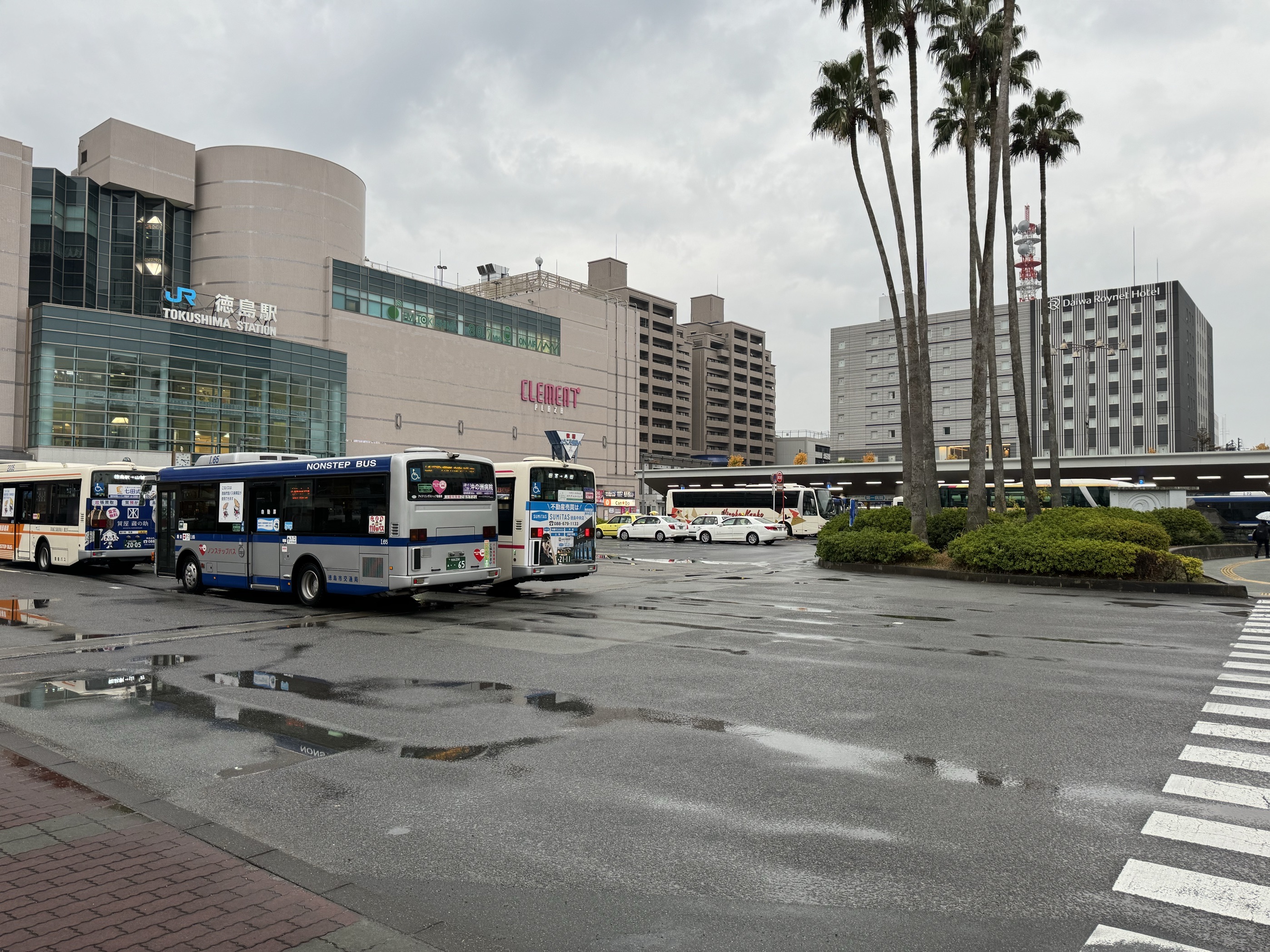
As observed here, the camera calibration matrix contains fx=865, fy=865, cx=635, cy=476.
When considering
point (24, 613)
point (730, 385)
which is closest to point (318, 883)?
point (24, 613)

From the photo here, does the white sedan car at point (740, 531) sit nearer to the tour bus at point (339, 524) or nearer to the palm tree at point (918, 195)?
the palm tree at point (918, 195)

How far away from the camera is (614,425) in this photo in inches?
3880

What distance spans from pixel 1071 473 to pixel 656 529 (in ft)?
108

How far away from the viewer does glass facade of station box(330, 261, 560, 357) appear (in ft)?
222

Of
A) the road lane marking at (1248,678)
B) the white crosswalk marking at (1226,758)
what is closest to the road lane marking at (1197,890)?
the white crosswalk marking at (1226,758)

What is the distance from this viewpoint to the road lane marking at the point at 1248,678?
9.43 metres

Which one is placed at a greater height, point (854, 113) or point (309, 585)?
point (854, 113)

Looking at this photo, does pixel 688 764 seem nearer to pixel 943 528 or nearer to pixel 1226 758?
pixel 1226 758

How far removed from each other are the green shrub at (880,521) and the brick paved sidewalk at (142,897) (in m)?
25.8

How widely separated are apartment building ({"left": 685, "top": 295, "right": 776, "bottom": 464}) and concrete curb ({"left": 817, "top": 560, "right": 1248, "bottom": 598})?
114106 millimetres

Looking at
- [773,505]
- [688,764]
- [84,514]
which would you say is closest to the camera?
[688,764]

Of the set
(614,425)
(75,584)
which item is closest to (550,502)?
(75,584)

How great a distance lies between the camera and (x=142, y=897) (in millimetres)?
4047

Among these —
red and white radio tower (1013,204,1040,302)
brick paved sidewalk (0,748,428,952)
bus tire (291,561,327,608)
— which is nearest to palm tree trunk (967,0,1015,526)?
bus tire (291,561,327,608)
